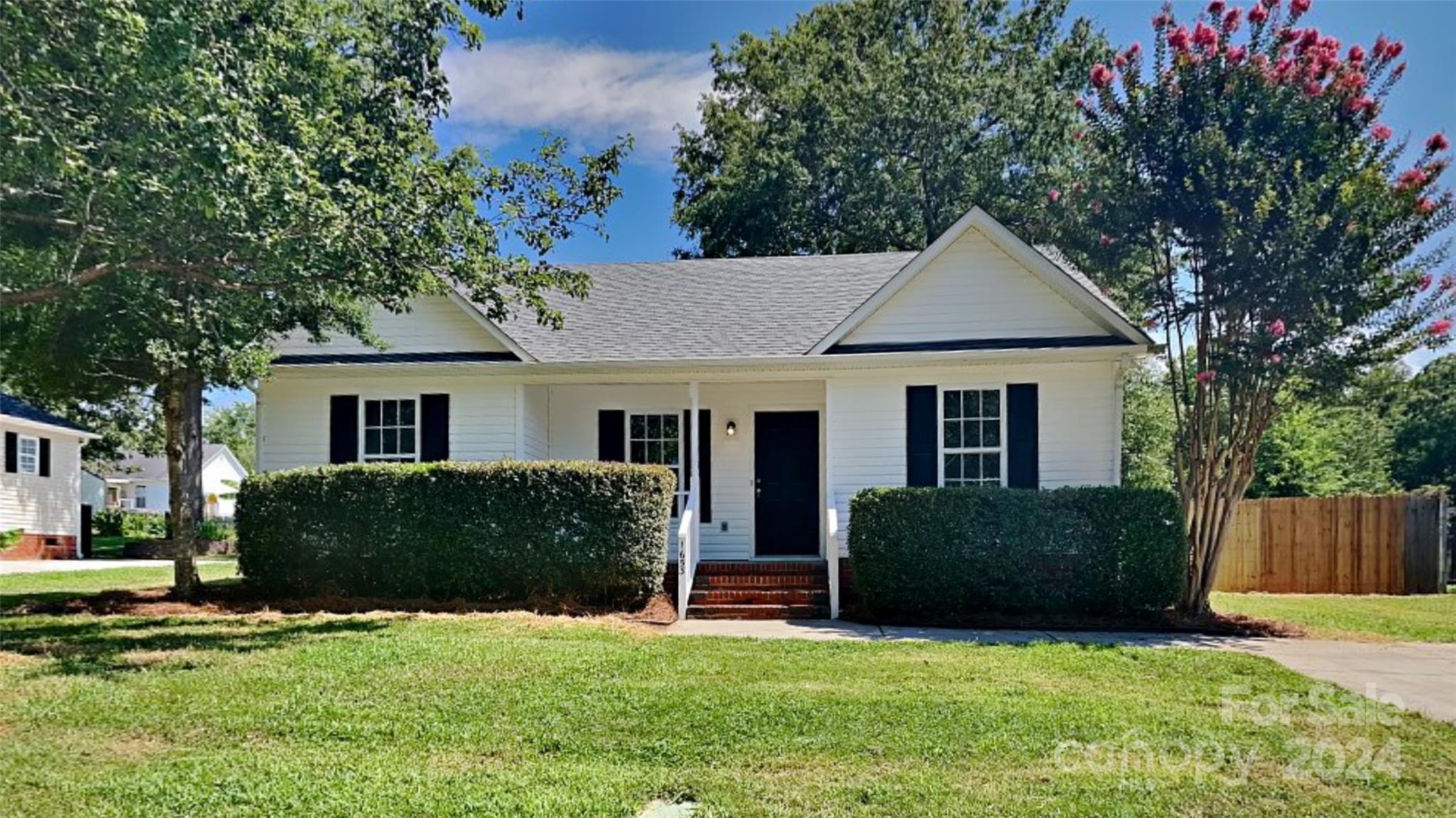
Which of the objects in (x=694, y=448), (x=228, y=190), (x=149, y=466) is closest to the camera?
(x=228, y=190)

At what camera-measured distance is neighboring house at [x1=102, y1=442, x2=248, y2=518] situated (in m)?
55.4

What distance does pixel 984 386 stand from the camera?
12.2 metres

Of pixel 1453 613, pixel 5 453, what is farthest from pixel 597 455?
pixel 5 453

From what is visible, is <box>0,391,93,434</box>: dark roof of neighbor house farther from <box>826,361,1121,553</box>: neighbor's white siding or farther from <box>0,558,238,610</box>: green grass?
<box>826,361,1121,553</box>: neighbor's white siding

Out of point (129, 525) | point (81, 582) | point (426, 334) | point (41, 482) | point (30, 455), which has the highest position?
point (426, 334)

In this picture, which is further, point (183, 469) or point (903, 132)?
point (903, 132)

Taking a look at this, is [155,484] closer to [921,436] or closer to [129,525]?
[129,525]

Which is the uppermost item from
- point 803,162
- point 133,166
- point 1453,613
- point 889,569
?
point 803,162

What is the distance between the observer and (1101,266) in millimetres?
11227

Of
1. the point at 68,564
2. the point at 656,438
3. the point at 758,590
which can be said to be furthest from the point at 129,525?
the point at 758,590

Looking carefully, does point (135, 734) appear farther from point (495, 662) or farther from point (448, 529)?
point (448, 529)

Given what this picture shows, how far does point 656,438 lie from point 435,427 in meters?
3.25

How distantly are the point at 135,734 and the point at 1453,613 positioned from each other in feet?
47.0

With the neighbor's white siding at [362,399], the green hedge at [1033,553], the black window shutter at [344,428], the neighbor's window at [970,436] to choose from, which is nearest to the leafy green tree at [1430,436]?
the neighbor's window at [970,436]
